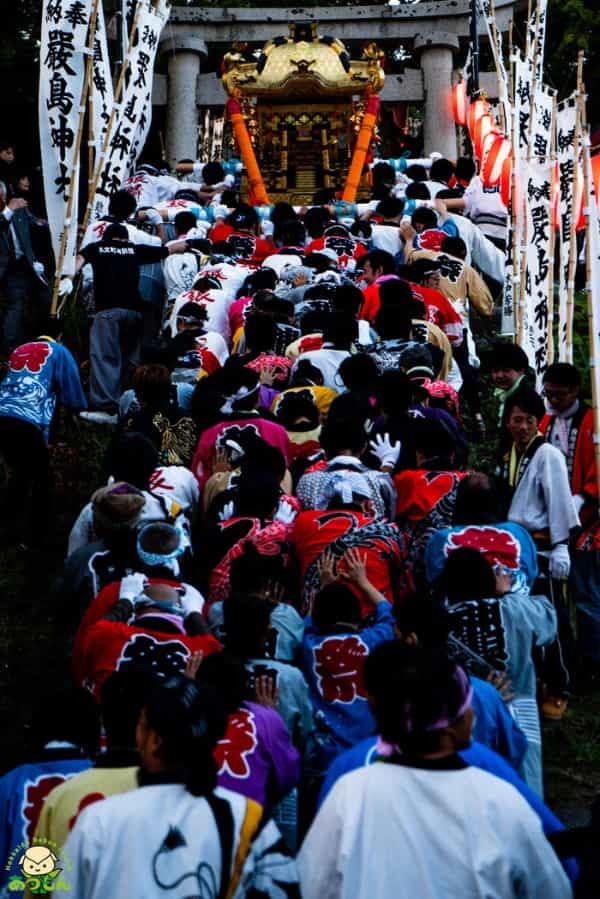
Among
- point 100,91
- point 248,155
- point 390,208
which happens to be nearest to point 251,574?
point 100,91

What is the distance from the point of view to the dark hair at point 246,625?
4.62 metres

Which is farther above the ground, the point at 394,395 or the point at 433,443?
the point at 394,395

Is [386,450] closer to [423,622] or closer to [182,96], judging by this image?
[423,622]

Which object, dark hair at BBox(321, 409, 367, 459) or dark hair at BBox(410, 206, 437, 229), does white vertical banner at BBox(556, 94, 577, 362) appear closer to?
dark hair at BBox(410, 206, 437, 229)

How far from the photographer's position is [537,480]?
6.55 meters

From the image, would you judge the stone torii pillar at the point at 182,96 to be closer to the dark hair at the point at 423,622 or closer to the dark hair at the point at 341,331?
the dark hair at the point at 341,331

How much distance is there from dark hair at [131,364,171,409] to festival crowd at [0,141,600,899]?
0.05ft

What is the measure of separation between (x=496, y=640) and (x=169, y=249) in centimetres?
820

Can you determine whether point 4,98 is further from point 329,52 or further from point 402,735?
point 402,735

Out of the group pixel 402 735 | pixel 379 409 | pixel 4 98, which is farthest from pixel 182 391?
pixel 4 98

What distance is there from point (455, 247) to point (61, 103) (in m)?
4.06

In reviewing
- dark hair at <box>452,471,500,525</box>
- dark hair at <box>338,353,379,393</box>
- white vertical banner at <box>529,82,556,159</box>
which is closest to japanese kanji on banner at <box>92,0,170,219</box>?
white vertical banner at <box>529,82,556,159</box>

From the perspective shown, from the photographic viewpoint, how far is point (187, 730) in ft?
10.8

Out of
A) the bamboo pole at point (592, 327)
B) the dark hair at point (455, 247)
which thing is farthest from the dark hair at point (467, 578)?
the dark hair at point (455, 247)
